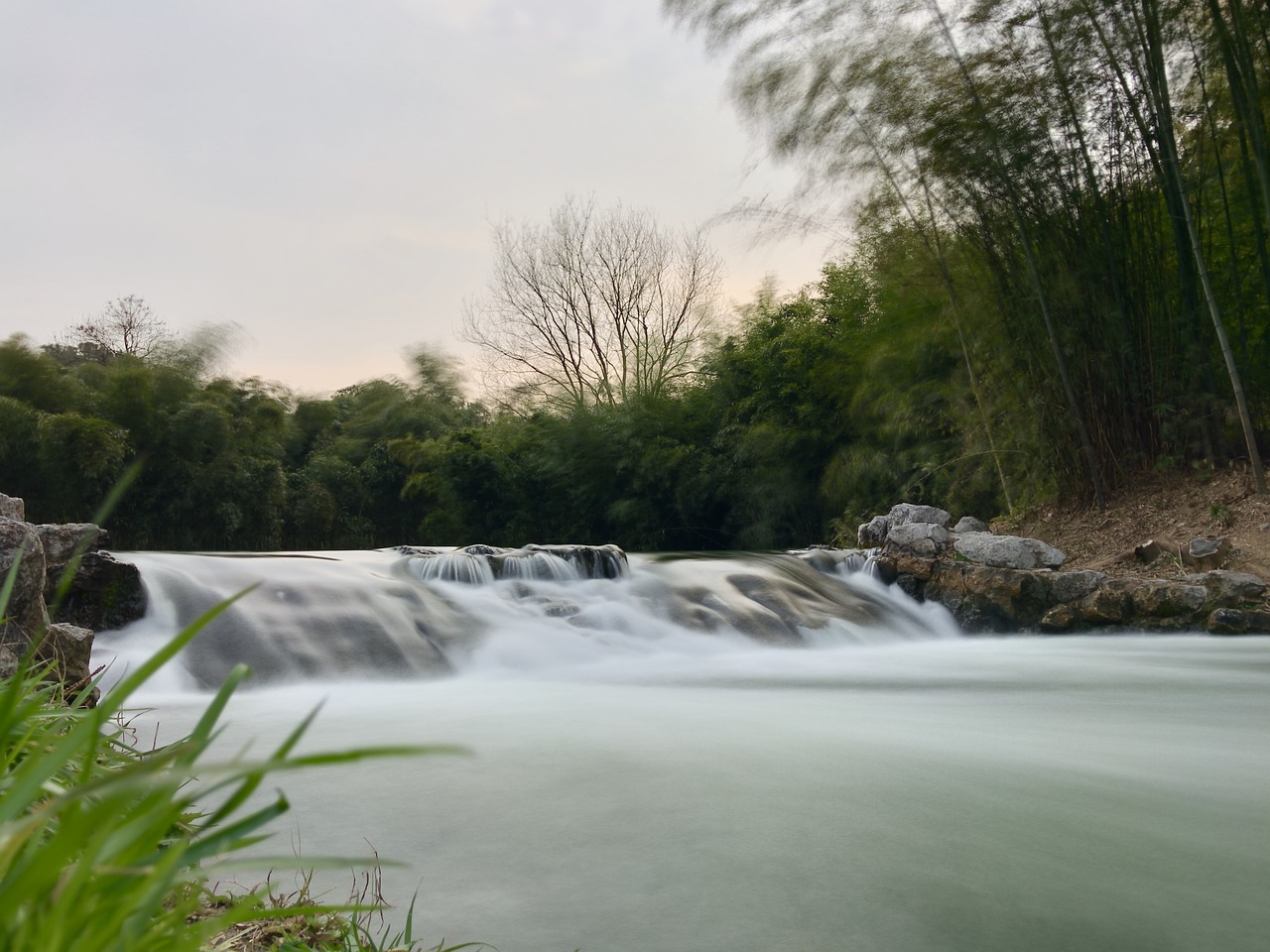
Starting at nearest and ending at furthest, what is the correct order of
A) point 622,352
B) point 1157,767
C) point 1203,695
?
point 1157,767
point 1203,695
point 622,352

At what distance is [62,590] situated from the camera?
53 cm

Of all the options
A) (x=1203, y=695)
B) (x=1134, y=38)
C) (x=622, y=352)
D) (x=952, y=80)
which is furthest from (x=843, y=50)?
(x=622, y=352)

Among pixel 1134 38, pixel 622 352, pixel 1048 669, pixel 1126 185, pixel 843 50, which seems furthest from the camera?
pixel 622 352

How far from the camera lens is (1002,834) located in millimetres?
1811

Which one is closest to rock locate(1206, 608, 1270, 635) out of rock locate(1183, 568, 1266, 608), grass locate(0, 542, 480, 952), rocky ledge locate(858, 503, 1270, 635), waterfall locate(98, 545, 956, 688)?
rocky ledge locate(858, 503, 1270, 635)

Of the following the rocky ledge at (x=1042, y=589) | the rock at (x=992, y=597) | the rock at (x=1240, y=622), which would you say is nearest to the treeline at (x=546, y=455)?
the rocky ledge at (x=1042, y=589)

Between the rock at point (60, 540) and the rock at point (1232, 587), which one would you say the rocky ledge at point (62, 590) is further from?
the rock at point (1232, 587)

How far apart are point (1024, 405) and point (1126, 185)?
1.89m

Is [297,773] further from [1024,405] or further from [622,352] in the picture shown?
[622,352]

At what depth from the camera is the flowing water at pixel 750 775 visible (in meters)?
1.46

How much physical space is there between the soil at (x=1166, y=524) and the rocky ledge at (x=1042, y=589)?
234 millimetres

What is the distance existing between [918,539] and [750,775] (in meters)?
5.18

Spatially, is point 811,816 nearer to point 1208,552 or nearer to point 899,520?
point 1208,552

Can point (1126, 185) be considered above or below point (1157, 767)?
above
